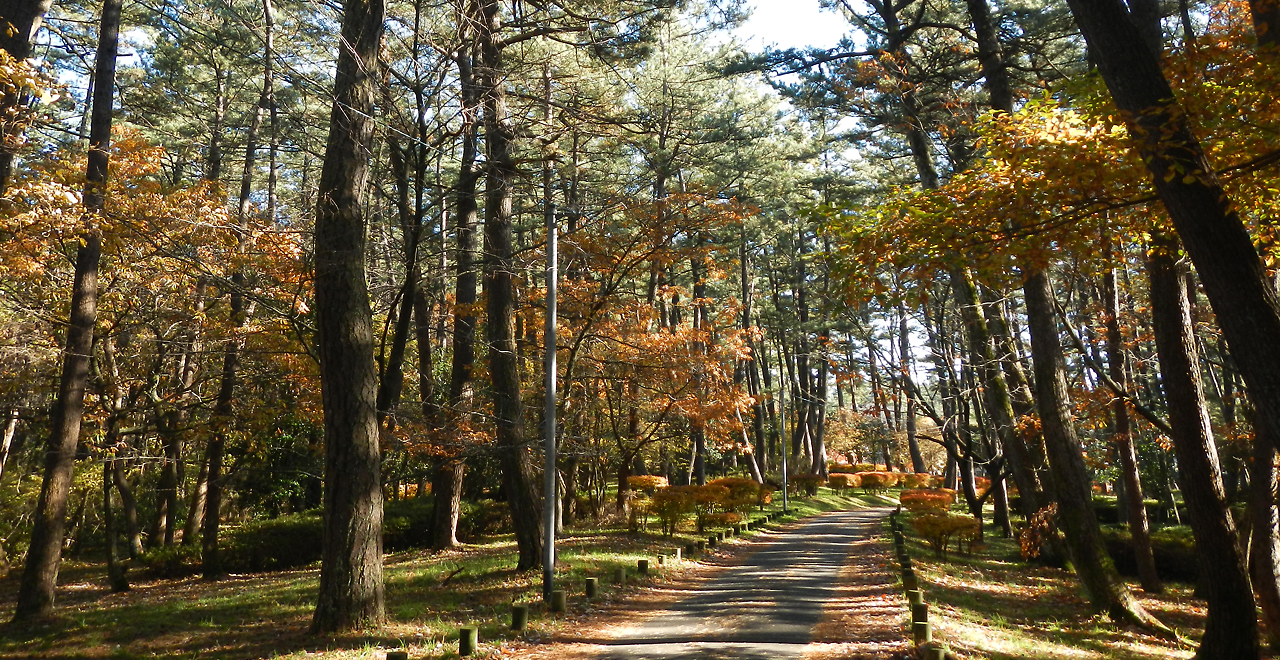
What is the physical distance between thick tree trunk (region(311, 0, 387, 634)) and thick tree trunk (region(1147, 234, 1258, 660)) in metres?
8.06

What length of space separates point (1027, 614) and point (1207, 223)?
6.75 m

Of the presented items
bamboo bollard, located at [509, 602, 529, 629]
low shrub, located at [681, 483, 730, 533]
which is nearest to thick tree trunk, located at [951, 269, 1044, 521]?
low shrub, located at [681, 483, 730, 533]

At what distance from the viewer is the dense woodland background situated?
6.49m

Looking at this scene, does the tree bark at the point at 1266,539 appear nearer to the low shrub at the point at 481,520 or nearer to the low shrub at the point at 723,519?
the low shrub at the point at 723,519

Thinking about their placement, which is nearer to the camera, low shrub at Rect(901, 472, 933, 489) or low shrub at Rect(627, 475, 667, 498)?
low shrub at Rect(627, 475, 667, 498)

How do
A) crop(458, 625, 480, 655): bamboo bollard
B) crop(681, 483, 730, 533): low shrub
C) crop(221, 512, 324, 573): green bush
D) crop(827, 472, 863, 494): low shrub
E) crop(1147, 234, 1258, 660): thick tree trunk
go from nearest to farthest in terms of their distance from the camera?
crop(458, 625, 480, 655): bamboo bollard < crop(1147, 234, 1258, 660): thick tree trunk < crop(221, 512, 324, 573): green bush < crop(681, 483, 730, 533): low shrub < crop(827, 472, 863, 494): low shrub

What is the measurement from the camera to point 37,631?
9852 mm

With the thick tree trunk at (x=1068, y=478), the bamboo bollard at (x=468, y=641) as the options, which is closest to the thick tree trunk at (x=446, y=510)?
the bamboo bollard at (x=468, y=641)

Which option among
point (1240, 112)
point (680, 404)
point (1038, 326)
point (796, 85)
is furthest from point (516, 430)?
point (1240, 112)

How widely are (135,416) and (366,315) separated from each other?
11.4 meters

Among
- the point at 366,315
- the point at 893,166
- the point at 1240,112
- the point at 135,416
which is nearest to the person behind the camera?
the point at 1240,112

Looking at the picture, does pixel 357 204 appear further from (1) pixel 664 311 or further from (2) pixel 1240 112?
(1) pixel 664 311

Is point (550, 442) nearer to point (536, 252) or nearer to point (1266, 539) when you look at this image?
point (536, 252)

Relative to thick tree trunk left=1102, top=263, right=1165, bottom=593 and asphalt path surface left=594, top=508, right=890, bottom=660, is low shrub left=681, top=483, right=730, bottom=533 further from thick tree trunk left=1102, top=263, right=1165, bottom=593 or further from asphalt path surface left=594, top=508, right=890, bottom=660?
thick tree trunk left=1102, top=263, right=1165, bottom=593
